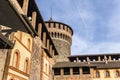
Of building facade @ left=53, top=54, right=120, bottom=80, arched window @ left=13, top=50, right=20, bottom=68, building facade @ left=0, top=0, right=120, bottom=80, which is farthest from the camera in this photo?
building facade @ left=53, top=54, right=120, bottom=80

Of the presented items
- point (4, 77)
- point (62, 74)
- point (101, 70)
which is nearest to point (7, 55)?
point (4, 77)

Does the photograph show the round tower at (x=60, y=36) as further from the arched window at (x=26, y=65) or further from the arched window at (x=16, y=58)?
the arched window at (x=16, y=58)

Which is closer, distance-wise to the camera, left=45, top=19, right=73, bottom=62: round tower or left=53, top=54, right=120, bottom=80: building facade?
left=53, top=54, right=120, bottom=80: building facade

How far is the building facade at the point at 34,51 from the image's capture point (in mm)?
4730

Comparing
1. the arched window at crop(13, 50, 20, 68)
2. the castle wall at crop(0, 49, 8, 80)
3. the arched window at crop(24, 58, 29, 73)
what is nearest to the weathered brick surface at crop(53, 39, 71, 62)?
the arched window at crop(24, 58, 29, 73)

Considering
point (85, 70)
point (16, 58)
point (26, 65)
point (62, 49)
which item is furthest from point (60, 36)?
point (16, 58)

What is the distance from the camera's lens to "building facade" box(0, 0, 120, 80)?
4730mm

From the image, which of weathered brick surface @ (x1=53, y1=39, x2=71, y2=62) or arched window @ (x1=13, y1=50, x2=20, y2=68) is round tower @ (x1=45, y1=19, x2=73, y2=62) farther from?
arched window @ (x1=13, y1=50, x2=20, y2=68)

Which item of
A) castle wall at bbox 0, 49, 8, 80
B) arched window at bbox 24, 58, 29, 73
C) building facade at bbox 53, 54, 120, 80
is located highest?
building facade at bbox 53, 54, 120, 80

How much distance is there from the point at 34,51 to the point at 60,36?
22376 millimetres

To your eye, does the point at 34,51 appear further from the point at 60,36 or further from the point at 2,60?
the point at 60,36

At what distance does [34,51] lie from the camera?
18156 millimetres

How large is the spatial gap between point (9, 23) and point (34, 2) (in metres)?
13.7

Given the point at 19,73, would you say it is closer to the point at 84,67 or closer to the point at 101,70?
the point at 84,67
